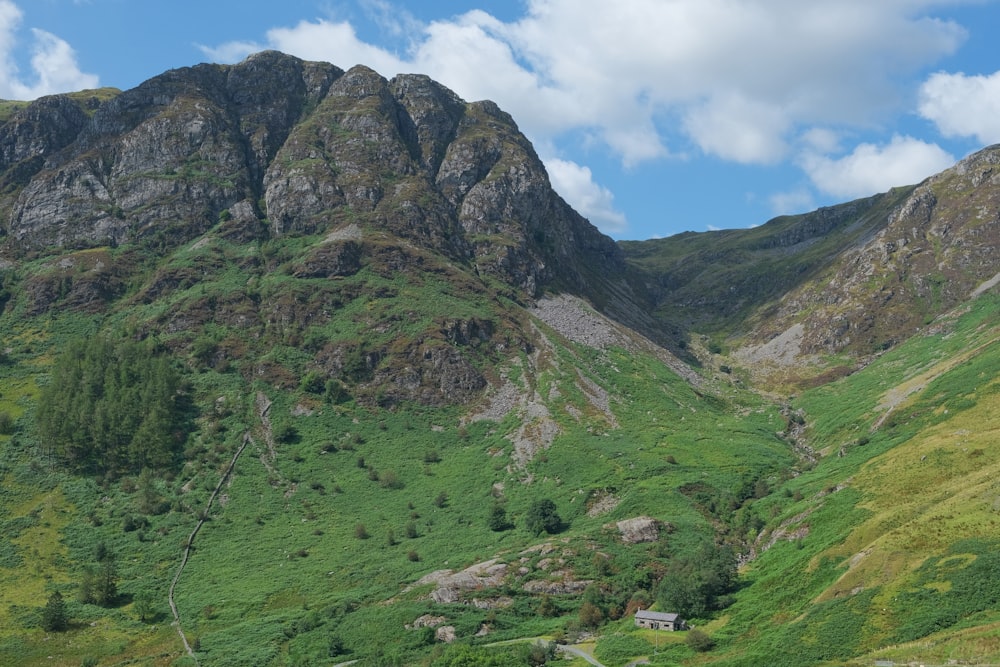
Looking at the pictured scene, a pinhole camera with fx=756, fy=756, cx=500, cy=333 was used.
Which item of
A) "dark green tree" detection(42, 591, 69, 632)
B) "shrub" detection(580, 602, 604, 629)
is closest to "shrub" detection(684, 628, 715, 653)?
"shrub" detection(580, 602, 604, 629)

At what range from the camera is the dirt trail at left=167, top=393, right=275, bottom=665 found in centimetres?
10005

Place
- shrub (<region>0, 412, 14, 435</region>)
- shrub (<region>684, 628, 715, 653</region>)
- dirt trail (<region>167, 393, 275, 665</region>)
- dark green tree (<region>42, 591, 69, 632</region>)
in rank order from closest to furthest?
shrub (<region>684, 628, 715, 653</region>), dark green tree (<region>42, 591, 69, 632</region>), dirt trail (<region>167, 393, 275, 665</region>), shrub (<region>0, 412, 14, 435</region>)

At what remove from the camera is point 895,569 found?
72688 mm

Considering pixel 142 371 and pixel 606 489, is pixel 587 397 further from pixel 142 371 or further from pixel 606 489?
pixel 142 371

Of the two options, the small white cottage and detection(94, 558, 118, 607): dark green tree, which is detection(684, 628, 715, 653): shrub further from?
detection(94, 558, 118, 607): dark green tree

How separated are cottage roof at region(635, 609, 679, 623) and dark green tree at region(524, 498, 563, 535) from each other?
29.5 meters

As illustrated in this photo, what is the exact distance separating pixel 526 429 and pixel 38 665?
8889 centimetres

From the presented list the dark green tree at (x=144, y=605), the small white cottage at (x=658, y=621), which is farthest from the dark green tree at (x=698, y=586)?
the dark green tree at (x=144, y=605)

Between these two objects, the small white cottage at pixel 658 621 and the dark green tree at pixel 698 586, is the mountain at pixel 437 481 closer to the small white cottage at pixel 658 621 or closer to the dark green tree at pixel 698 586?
the dark green tree at pixel 698 586

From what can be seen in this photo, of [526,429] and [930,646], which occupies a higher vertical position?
[526,429]

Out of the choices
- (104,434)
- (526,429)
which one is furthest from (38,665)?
(526,429)

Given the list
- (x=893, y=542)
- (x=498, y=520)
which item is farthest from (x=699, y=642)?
(x=498, y=520)

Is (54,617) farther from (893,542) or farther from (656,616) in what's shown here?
(893,542)

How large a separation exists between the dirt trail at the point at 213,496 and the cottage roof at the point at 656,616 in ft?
173
